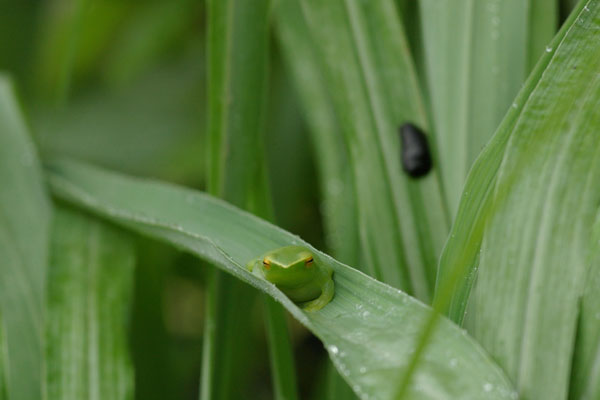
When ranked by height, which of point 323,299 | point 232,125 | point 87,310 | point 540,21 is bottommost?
point 87,310

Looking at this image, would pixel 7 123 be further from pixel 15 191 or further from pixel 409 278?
pixel 409 278

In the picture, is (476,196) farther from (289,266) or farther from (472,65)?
(472,65)

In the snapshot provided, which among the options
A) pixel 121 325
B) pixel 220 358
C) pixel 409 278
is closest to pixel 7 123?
pixel 121 325

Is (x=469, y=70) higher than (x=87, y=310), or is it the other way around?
(x=469, y=70)

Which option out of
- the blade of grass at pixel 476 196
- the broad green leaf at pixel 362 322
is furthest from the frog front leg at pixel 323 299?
the blade of grass at pixel 476 196

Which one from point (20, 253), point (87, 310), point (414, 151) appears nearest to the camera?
point (414, 151)

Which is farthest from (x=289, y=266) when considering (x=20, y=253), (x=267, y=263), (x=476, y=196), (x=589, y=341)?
(x=20, y=253)

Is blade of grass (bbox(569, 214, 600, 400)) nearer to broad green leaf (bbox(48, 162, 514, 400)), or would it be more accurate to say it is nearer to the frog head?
broad green leaf (bbox(48, 162, 514, 400))
